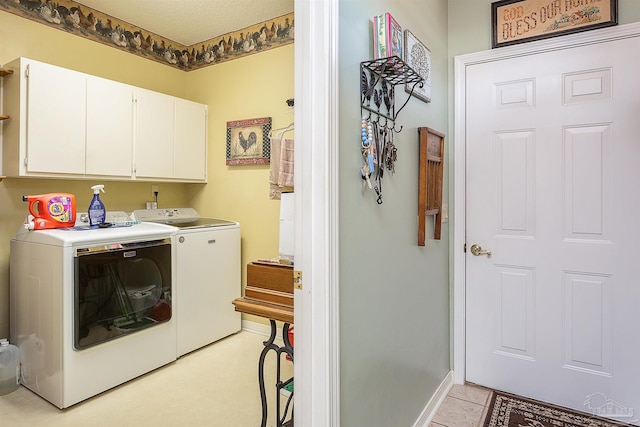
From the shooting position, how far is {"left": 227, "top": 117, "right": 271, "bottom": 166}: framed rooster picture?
3320 mm

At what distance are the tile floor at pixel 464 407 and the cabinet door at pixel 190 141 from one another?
2820mm

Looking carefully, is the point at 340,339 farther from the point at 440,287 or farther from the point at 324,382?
the point at 440,287

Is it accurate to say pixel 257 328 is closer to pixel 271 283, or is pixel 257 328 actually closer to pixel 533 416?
pixel 271 283

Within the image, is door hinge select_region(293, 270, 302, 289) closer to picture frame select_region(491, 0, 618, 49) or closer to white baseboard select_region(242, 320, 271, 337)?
picture frame select_region(491, 0, 618, 49)

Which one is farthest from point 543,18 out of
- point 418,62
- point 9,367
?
point 9,367

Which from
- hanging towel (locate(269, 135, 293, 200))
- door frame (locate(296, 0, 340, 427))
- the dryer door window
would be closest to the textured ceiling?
hanging towel (locate(269, 135, 293, 200))

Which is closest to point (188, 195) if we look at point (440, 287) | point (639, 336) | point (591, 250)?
point (440, 287)

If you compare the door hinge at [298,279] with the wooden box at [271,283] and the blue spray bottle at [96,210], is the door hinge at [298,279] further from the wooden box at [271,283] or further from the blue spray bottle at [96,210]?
the blue spray bottle at [96,210]

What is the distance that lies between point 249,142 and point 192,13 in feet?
3.78

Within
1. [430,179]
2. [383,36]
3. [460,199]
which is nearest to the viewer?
[383,36]

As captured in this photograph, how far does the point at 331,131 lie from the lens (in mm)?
1190

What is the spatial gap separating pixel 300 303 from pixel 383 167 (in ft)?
2.13

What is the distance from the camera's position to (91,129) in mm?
2744

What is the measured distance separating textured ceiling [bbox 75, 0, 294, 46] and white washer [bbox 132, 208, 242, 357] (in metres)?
1.67
